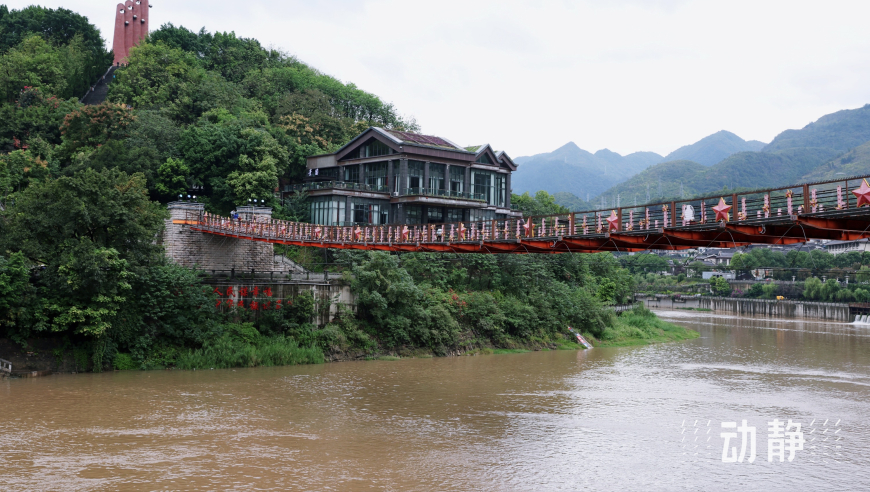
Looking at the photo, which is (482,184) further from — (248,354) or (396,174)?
(248,354)

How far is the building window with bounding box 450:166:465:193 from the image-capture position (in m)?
55.6

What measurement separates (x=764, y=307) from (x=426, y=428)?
75.3 meters

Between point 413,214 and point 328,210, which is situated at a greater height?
point 413,214

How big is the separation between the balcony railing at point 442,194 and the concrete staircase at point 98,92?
32666mm

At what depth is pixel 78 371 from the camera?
27266 millimetres

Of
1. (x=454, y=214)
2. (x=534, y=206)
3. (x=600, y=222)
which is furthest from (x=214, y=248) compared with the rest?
(x=534, y=206)

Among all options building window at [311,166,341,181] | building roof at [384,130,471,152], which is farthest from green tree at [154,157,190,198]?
building roof at [384,130,471,152]

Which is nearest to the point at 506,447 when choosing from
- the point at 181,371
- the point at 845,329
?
the point at 181,371

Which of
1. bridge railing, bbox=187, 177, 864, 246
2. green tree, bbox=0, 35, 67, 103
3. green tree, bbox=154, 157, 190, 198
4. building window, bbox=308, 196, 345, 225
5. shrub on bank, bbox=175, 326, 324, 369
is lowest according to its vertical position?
shrub on bank, bbox=175, 326, 324, 369

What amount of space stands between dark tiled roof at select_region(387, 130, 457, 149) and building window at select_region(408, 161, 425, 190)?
177 cm

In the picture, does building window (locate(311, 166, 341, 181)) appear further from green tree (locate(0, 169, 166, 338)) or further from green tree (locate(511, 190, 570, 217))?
green tree (locate(0, 169, 166, 338))

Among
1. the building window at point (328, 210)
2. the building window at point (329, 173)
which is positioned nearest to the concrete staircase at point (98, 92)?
the building window at point (329, 173)

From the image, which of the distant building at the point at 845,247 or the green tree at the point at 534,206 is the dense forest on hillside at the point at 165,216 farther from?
the distant building at the point at 845,247

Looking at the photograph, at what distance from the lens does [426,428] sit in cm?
2081
